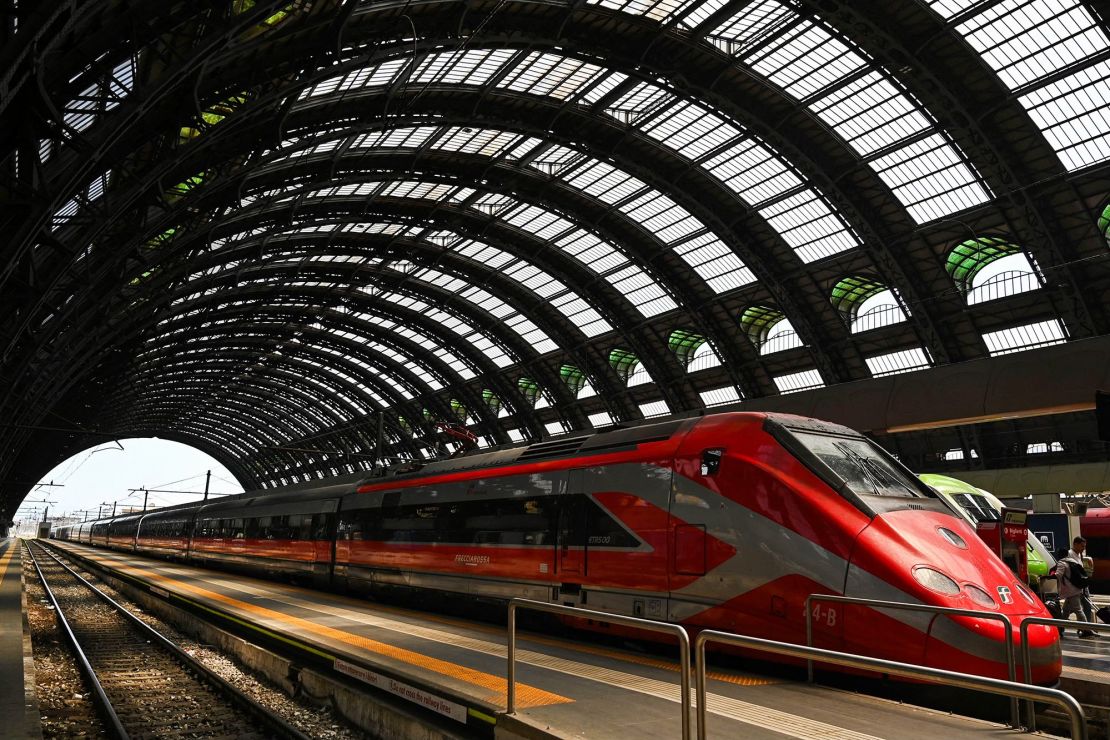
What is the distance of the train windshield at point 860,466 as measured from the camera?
32.4 feet

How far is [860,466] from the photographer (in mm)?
10242

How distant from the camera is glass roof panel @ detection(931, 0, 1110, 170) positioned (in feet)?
82.8

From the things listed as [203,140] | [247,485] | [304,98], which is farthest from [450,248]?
[247,485]

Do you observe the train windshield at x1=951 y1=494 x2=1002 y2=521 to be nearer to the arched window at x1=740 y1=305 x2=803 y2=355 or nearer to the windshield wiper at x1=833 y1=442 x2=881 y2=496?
the windshield wiper at x1=833 y1=442 x2=881 y2=496

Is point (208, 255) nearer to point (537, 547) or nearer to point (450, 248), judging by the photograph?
point (450, 248)

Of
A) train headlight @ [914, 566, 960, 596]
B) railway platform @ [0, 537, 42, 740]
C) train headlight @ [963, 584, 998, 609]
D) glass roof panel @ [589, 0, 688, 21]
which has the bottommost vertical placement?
railway platform @ [0, 537, 42, 740]

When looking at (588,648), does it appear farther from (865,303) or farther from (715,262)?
(715,262)

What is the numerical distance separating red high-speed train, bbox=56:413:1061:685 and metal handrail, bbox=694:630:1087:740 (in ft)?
12.5

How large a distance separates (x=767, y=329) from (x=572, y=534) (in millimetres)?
31257

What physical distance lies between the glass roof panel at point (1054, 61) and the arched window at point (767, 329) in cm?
1496

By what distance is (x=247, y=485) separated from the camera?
117 metres

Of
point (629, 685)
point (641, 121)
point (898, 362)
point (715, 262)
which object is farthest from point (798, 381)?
point (629, 685)

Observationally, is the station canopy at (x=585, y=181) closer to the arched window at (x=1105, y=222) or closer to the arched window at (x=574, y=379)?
the arched window at (x=1105, y=222)

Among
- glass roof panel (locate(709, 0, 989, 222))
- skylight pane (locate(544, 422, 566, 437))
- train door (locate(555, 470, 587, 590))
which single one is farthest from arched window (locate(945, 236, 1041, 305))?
skylight pane (locate(544, 422, 566, 437))
